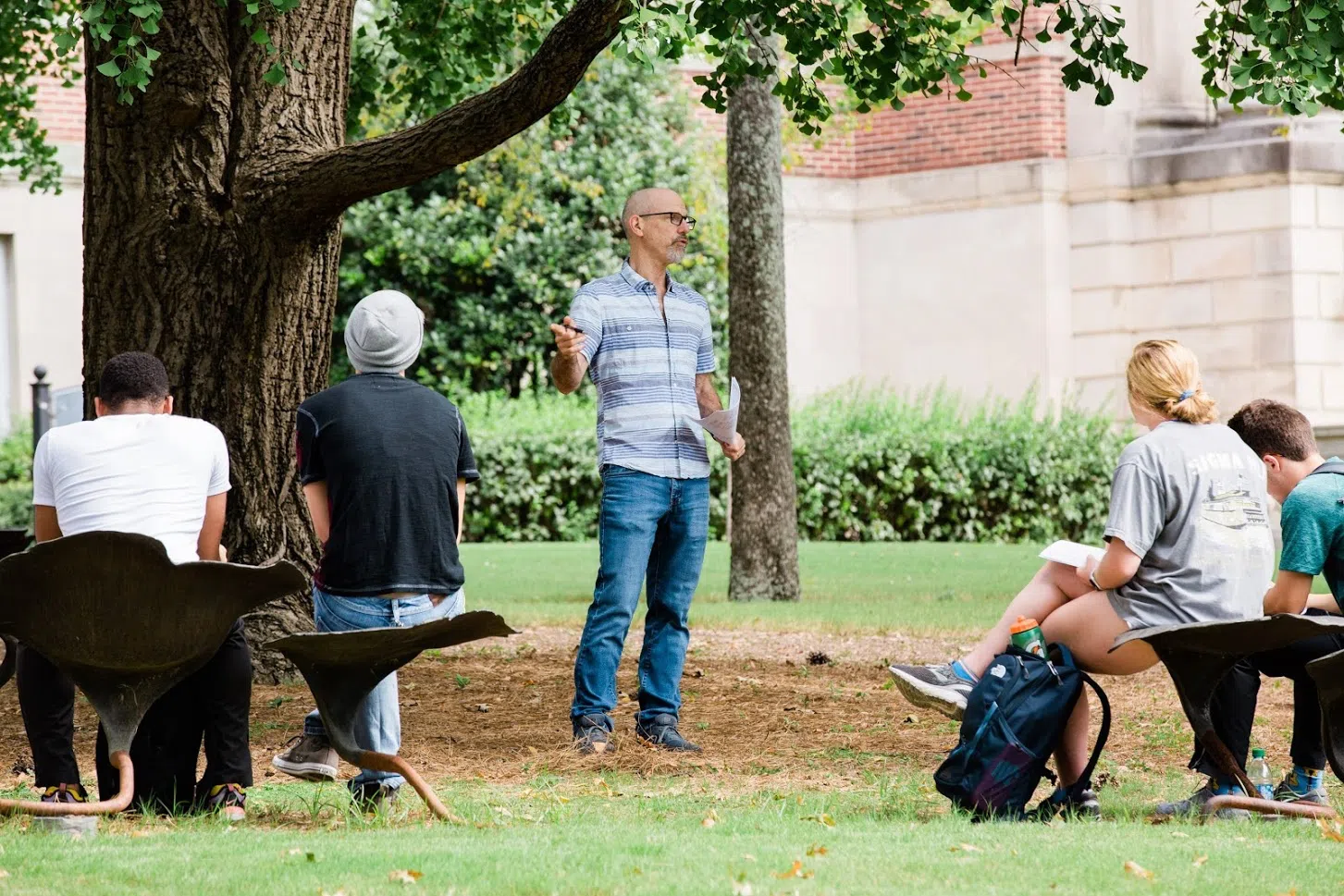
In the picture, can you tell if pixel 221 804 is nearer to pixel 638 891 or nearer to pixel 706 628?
pixel 638 891

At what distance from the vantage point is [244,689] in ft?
18.6

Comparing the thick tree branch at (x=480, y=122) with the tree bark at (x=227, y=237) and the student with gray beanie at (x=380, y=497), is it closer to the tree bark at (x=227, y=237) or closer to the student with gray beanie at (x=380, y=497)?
the tree bark at (x=227, y=237)

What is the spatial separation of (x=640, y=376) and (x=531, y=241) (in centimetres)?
1490

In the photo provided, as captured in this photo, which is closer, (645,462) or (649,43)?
(649,43)

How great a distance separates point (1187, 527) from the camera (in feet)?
18.2

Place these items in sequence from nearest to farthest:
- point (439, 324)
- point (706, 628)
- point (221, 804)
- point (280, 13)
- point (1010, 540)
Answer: point (221, 804) → point (280, 13) → point (706, 628) → point (1010, 540) → point (439, 324)

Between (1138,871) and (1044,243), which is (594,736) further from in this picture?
(1044,243)

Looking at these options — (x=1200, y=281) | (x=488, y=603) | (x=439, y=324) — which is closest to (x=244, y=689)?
(x=488, y=603)

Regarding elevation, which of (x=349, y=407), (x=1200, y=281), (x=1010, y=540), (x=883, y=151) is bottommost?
(x=1010, y=540)

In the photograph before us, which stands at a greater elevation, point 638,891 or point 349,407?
point 349,407

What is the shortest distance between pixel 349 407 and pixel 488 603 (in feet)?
23.6

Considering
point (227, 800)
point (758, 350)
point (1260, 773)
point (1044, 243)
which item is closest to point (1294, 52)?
point (1260, 773)

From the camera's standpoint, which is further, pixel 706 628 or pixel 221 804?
pixel 706 628

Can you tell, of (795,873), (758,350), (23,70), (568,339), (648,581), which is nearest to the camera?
(795,873)
